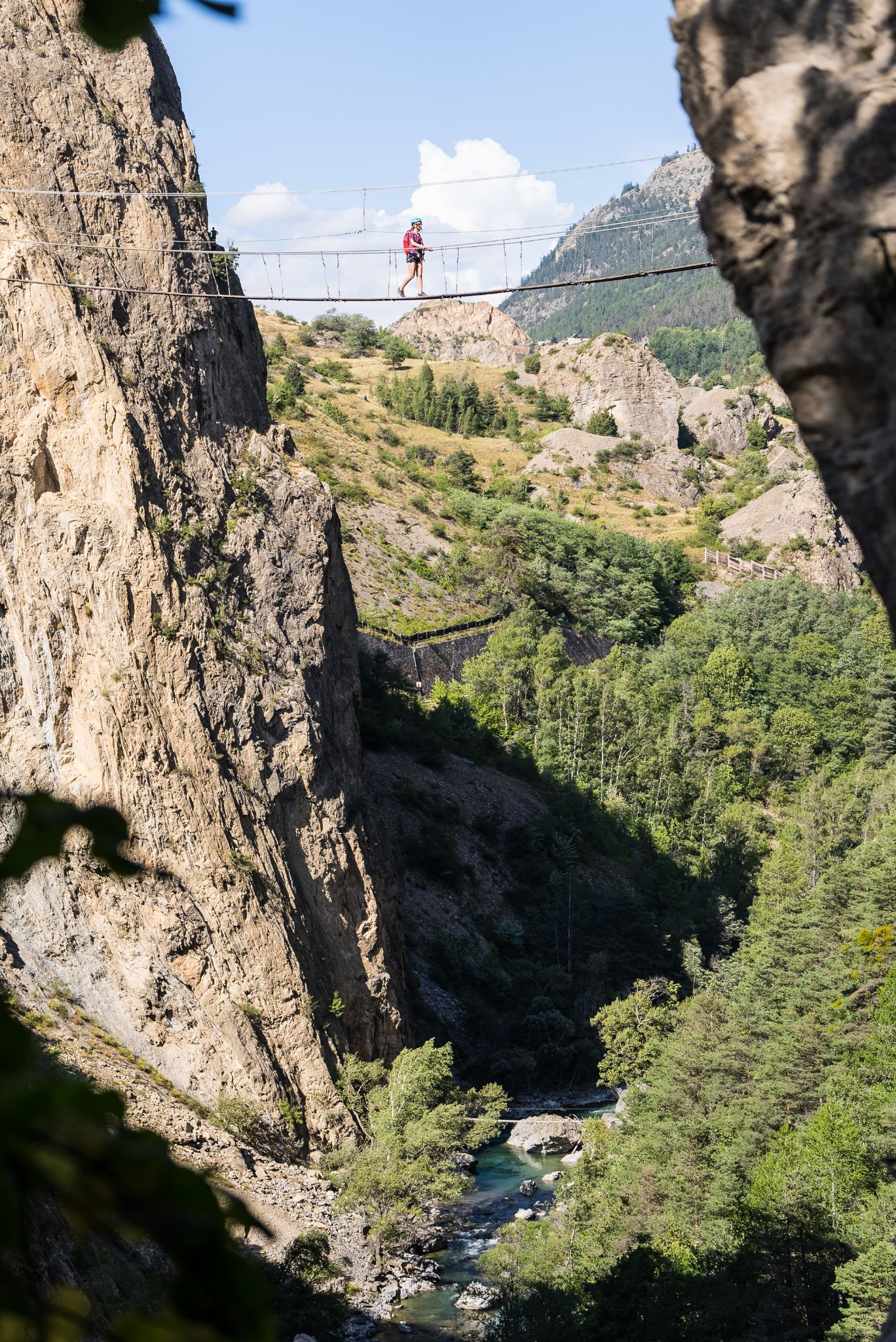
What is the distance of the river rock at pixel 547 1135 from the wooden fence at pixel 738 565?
53522 millimetres

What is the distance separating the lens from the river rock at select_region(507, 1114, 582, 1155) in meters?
28.8

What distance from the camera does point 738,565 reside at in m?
80.1

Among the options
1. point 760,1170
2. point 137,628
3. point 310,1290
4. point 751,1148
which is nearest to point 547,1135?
point 751,1148

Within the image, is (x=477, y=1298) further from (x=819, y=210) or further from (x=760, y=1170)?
(x=819, y=210)

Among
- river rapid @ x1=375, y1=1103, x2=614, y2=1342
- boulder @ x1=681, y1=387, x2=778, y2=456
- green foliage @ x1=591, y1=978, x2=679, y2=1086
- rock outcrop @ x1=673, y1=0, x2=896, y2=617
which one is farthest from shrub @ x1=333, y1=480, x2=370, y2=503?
rock outcrop @ x1=673, y1=0, x2=896, y2=617

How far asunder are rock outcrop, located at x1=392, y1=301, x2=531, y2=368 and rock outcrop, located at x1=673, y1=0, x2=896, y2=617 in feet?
409

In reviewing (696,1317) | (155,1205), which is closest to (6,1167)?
(155,1205)

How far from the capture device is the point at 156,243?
23.9 m

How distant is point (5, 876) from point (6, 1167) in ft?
1.05

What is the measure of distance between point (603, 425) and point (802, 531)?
74.7 feet

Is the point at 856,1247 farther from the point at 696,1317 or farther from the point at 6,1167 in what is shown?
the point at 6,1167

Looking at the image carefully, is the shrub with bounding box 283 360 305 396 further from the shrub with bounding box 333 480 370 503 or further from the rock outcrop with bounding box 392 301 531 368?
the rock outcrop with bounding box 392 301 531 368

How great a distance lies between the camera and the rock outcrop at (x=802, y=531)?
3130 inches

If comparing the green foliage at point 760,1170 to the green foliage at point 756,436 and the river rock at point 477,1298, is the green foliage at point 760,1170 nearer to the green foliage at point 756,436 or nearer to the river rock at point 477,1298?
the river rock at point 477,1298
